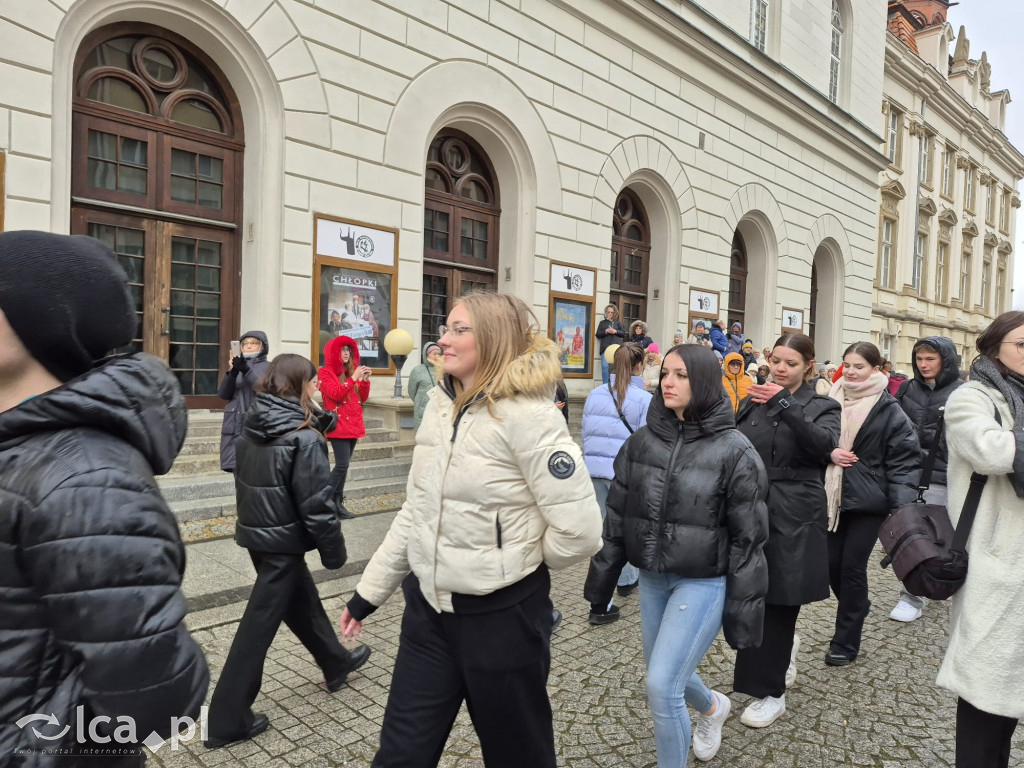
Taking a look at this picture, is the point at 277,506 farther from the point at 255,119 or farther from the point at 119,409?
the point at 255,119

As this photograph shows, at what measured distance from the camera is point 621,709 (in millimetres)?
3537

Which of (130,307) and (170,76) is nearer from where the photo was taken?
(130,307)

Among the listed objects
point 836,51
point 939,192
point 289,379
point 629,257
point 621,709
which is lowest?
point 621,709

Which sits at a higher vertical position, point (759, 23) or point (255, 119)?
point (759, 23)

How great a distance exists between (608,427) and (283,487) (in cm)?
283

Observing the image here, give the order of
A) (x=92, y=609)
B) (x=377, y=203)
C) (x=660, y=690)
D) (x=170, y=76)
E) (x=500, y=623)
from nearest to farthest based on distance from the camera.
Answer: (x=92, y=609) < (x=500, y=623) < (x=660, y=690) < (x=170, y=76) < (x=377, y=203)

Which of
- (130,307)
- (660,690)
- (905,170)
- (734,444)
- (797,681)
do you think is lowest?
(797,681)

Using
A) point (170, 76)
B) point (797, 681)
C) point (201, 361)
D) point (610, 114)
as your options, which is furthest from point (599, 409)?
point (610, 114)

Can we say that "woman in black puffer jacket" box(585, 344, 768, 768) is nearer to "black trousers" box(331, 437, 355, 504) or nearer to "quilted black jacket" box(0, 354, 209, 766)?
"quilted black jacket" box(0, 354, 209, 766)

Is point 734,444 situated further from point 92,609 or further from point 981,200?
point 981,200

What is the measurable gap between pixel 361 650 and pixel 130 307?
9.70 ft

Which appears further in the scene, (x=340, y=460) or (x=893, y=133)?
(x=893, y=133)

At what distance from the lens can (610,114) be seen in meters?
13.6

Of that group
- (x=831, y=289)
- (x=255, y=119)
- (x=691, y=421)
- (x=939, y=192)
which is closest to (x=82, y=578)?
(x=691, y=421)
